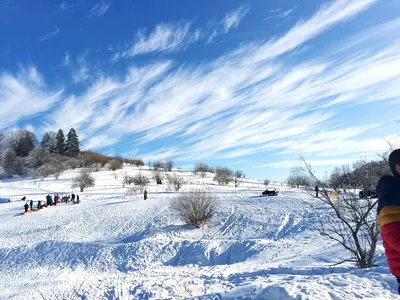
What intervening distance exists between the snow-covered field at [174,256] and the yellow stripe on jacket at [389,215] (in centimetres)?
257

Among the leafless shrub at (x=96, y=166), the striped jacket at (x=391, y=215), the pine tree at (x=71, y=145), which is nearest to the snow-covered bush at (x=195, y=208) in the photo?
the striped jacket at (x=391, y=215)

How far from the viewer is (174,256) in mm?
16984

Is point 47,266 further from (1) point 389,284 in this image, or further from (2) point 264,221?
(1) point 389,284

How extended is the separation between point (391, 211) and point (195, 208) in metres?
19.5

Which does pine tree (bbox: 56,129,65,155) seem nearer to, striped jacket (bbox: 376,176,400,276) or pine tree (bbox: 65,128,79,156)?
pine tree (bbox: 65,128,79,156)

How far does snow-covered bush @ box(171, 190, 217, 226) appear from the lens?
21891mm

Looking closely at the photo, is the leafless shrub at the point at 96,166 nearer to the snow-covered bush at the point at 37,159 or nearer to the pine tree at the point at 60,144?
the snow-covered bush at the point at 37,159

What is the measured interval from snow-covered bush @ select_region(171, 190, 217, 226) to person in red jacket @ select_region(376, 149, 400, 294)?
1928 cm

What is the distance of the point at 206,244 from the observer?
17469mm

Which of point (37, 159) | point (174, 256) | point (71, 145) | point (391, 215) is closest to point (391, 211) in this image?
point (391, 215)

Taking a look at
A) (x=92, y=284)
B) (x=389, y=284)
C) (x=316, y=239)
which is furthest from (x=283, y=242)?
(x=389, y=284)

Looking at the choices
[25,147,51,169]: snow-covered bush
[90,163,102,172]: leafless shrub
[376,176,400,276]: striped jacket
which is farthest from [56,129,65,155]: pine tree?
[376,176,400,276]: striped jacket

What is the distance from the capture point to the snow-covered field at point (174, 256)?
6.23m

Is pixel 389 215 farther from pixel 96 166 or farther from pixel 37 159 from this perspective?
pixel 37 159
